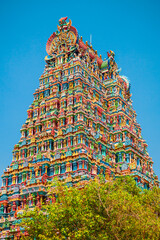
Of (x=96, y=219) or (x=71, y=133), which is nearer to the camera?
(x=96, y=219)

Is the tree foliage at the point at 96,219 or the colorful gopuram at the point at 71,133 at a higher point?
the colorful gopuram at the point at 71,133

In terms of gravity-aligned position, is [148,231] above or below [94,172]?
below

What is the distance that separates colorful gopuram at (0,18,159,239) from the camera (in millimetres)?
49594

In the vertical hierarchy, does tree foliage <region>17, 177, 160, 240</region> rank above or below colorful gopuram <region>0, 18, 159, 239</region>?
below

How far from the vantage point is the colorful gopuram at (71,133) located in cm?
4959

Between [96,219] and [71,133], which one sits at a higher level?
[71,133]

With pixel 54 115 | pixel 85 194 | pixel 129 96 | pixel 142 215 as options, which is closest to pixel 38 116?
pixel 54 115

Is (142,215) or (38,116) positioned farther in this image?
(38,116)

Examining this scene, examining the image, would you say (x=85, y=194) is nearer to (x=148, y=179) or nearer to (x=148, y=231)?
(x=148, y=231)

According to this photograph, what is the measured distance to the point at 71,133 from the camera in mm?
52500

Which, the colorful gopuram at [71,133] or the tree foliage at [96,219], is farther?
the colorful gopuram at [71,133]

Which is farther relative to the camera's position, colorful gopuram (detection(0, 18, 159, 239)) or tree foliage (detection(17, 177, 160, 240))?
colorful gopuram (detection(0, 18, 159, 239))

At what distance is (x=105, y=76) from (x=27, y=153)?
2622cm

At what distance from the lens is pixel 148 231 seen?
2617 centimetres
